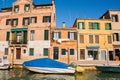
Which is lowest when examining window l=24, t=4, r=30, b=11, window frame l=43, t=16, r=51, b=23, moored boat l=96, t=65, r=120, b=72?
moored boat l=96, t=65, r=120, b=72

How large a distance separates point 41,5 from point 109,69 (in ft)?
62.4

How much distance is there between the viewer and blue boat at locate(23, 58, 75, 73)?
22562mm

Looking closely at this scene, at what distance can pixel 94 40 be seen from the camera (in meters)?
34.0

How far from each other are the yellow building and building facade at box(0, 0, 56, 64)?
19.9 ft

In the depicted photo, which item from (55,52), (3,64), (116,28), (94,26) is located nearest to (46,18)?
(55,52)

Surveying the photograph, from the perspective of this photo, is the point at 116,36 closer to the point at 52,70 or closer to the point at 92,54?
the point at 92,54

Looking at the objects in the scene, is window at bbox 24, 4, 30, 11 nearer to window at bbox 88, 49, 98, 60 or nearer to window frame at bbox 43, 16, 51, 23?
window frame at bbox 43, 16, 51, 23

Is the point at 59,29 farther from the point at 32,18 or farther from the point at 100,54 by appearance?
the point at 100,54

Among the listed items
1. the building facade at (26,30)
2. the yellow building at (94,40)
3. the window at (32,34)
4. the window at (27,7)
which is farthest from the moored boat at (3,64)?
the yellow building at (94,40)

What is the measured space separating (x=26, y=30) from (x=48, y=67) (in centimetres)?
1435

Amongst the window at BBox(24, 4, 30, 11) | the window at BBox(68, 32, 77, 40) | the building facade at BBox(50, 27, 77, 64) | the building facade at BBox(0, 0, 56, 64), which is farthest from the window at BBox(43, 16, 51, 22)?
the window at BBox(68, 32, 77, 40)

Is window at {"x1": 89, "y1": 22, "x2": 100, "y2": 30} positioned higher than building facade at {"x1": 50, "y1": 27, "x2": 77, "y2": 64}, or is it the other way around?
window at {"x1": 89, "y1": 22, "x2": 100, "y2": 30}

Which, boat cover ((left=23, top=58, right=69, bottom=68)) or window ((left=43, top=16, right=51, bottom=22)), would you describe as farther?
window ((left=43, top=16, right=51, bottom=22))

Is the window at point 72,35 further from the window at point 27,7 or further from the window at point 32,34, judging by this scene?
the window at point 27,7
